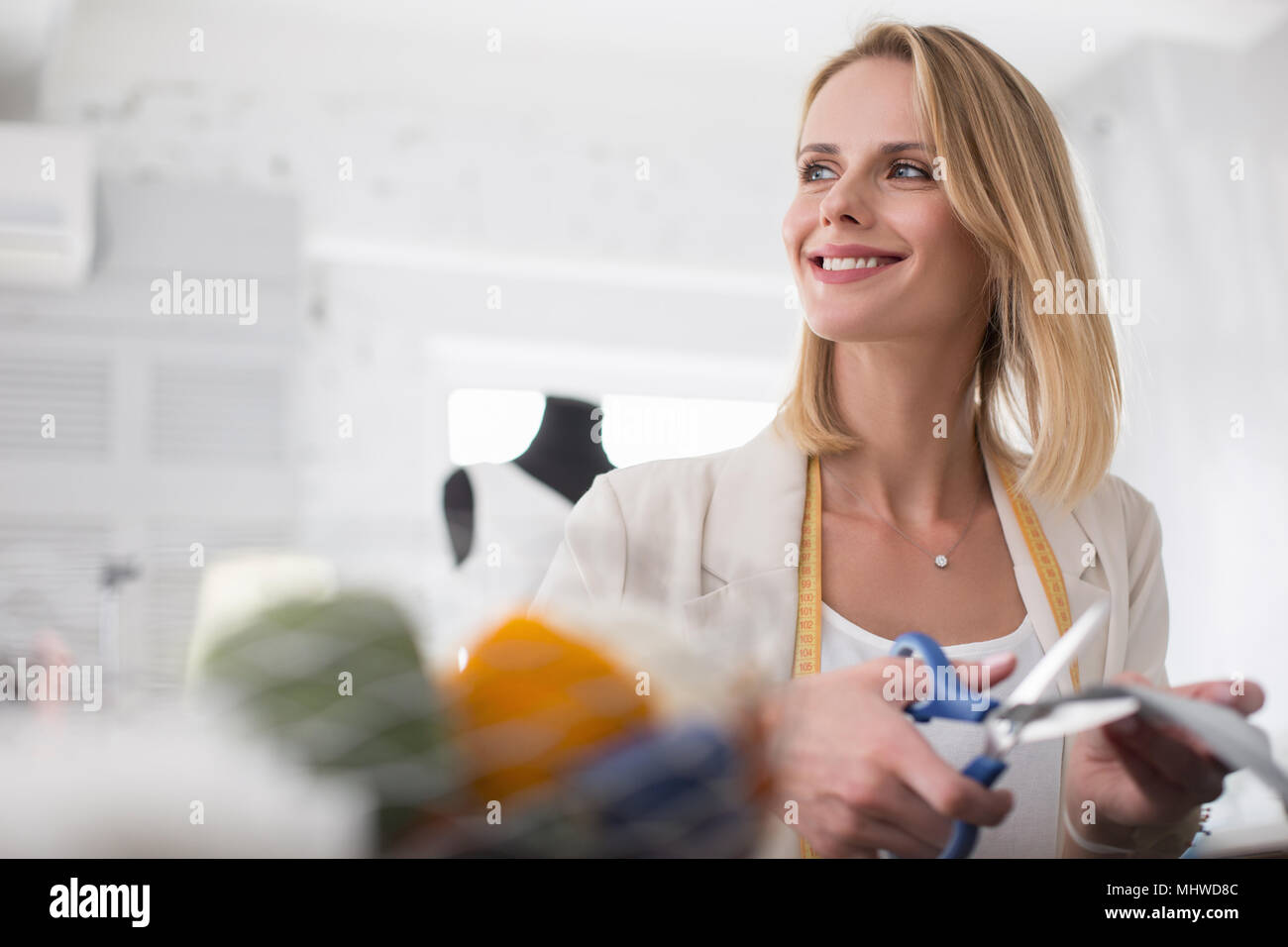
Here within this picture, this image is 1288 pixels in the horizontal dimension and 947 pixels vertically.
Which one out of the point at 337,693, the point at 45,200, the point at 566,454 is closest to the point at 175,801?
the point at 337,693

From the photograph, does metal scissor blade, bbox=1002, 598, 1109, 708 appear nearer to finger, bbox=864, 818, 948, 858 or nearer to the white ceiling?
finger, bbox=864, 818, 948, 858

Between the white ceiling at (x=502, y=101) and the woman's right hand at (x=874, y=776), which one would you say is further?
the white ceiling at (x=502, y=101)

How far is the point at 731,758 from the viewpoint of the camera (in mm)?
139

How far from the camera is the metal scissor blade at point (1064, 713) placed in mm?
199

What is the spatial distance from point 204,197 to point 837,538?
2.18 meters

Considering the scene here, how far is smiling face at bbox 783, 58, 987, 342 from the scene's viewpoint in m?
0.64

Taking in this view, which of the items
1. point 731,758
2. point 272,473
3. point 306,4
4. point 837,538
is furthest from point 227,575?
point 306,4

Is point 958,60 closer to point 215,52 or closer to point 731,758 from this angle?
point 731,758

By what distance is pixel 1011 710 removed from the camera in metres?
0.21

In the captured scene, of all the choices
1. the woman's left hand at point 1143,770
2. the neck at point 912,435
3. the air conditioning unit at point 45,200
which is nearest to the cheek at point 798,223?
the neck at point 912,435

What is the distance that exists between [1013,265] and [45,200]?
6.86 feet

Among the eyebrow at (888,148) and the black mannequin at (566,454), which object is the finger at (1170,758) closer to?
the eyebrow at (888,148)

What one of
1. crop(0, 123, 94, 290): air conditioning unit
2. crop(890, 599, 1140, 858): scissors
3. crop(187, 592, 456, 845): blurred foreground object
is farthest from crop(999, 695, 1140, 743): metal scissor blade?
crop(0, 123, 94, 290): air conditioning unit

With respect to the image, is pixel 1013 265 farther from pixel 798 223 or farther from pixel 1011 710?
pixel 1011 710
